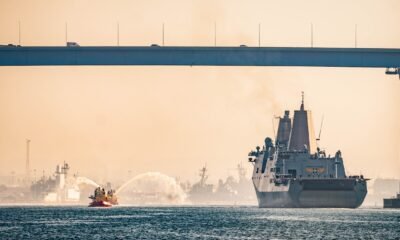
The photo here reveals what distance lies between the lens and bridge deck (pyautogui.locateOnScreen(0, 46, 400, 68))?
157 meters

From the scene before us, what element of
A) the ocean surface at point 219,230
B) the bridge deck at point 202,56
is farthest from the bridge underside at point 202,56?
the ocean surface at point 219,230

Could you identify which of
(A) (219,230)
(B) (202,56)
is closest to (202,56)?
(B) (202,56)

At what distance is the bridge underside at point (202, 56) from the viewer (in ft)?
516

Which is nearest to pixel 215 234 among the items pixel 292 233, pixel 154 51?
pixel 292 233

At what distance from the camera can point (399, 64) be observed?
16262 cm

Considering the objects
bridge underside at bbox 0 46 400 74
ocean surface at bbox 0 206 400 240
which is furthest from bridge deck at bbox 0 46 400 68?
ocean surface at bbox 0 206 400 240

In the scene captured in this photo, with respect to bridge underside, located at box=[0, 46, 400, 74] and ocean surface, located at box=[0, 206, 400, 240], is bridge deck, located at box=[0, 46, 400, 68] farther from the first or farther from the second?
ocean surface, located at box=[0, 206, 400, 240]

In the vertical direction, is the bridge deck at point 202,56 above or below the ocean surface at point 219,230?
above

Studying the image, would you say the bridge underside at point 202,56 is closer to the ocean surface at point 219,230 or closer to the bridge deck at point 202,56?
the bridge deck at point 202,56

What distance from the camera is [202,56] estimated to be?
159250 mm

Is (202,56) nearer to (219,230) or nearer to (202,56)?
(202,56)

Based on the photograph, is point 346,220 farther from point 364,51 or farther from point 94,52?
point 94,52

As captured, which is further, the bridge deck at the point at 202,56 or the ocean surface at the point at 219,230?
the bridge deck at the point at 202,56

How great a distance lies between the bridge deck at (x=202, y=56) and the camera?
516 ft
